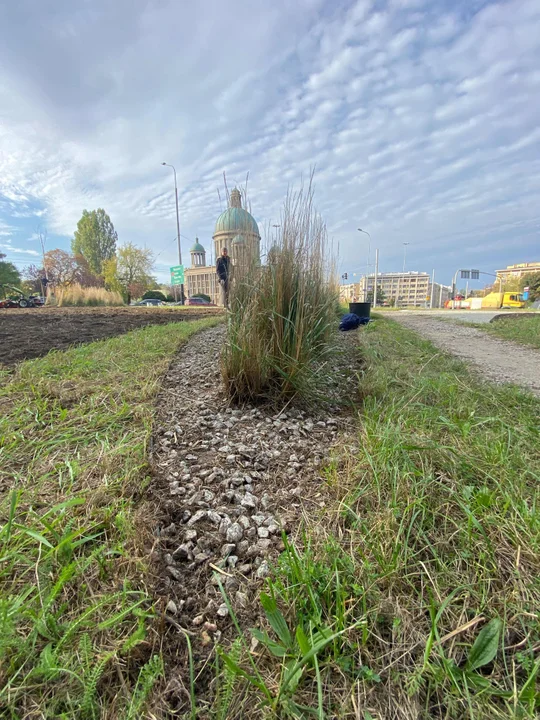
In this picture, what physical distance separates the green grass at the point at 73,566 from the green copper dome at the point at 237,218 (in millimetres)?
1417

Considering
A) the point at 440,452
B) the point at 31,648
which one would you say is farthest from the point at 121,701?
the point at 440,452

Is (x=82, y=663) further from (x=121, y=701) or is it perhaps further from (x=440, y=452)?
(x=440, y=452)

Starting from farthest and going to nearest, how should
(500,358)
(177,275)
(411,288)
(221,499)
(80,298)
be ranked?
(411,288) → (177,275) → (80,298) → (500,358) → (221,499)

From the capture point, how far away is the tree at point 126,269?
30.4 m

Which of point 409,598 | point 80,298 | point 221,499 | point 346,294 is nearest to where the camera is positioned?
point 409,598

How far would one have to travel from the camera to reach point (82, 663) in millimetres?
597

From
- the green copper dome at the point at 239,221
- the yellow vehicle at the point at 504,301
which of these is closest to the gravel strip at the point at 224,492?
the green copper dome at the point at 239,221

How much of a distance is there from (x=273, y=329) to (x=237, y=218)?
2.84 feet

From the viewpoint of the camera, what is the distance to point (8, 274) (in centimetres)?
2884

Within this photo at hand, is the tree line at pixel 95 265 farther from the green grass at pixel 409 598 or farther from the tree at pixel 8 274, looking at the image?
the green grass at pixel 409 598

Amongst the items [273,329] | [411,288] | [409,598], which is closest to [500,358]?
[273,329]

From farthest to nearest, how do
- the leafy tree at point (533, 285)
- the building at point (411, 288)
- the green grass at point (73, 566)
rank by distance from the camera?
the building at point (411, 288) → the leafy tree at point (533, 285) → the green grass at point (73, 566)

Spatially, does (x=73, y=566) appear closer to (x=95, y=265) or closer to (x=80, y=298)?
(x=80, y=298)

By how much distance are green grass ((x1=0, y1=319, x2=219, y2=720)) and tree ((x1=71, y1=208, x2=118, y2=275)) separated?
3874cm
